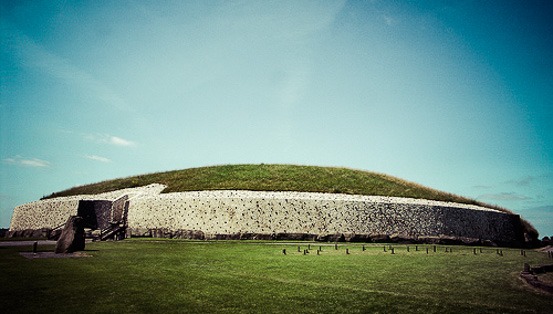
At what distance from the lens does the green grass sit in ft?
102

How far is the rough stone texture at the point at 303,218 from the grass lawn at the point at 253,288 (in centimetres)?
1268

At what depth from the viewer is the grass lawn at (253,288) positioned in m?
5.71

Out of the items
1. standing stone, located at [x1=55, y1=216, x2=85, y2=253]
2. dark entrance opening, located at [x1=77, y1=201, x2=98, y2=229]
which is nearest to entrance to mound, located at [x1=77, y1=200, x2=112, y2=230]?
dark entrance opening, located at [x1=77, y1=201, x2=98, y2=229]

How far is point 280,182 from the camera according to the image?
32281 mm

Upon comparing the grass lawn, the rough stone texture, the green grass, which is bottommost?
the grass lawn

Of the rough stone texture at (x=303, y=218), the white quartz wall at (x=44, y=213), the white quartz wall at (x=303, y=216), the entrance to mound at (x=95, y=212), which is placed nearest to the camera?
the rough stone texture at (x=303, y=218)

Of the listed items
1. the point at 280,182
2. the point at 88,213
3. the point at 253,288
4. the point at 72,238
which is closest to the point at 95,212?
the point at 88,213

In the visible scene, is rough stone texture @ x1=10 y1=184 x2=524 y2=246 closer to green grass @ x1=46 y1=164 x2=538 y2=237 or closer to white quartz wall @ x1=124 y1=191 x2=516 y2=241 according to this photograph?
white quartz wall @ x1=124 y1=191 x2=516 y2=241

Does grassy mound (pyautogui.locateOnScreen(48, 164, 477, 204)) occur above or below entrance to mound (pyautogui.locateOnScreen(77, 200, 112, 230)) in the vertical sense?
above

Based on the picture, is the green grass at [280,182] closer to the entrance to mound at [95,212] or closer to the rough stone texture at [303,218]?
the rough stone texture at [303,218]

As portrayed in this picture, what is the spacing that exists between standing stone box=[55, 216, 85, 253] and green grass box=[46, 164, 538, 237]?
1738 centimetres

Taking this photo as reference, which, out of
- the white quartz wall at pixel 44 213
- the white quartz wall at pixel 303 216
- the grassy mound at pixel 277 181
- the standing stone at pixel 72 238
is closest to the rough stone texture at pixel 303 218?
the white quartz wall at pixel 303 216

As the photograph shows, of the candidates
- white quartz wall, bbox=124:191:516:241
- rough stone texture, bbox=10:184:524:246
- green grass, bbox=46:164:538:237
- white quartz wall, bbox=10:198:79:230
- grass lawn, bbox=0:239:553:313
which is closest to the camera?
grass lawn, bbox=0:239:553:313

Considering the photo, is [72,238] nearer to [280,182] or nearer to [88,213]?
[88,213]
